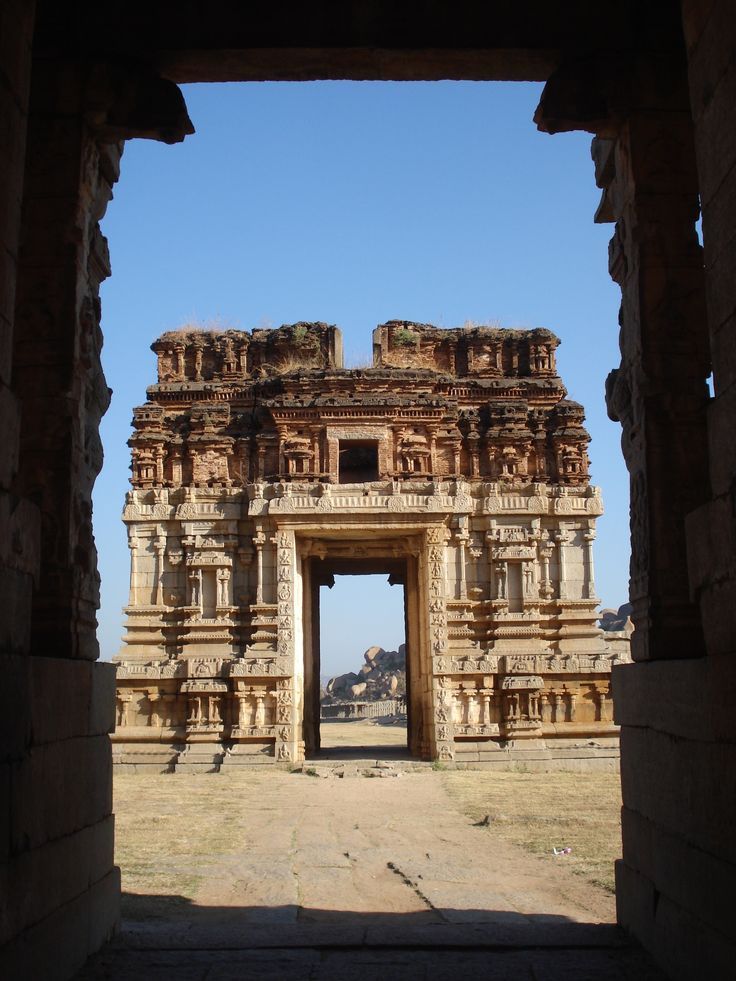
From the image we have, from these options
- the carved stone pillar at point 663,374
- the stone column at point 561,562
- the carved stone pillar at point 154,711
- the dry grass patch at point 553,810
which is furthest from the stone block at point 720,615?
the carved stone pillar at point 154,711

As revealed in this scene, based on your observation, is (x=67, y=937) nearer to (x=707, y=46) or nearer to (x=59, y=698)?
(x=59, y=698)

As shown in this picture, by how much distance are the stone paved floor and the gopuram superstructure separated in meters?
7.21

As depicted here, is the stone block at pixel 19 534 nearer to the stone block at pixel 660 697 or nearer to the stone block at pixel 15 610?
the stone block at pixel 15 610

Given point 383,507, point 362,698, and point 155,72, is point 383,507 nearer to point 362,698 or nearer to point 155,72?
point 155,72

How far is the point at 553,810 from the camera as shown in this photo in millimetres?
12781

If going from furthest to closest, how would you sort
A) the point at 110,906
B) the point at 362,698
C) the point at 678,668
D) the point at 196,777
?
the point at 362,698 → the point at 196,777 → the point at 110,906 → the point at 678,668

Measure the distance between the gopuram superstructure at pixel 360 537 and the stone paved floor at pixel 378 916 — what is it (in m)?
7.21

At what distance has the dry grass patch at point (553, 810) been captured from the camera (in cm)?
949

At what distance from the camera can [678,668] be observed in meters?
4.85

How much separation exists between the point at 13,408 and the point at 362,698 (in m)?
52.0

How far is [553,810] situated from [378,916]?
6.52 m

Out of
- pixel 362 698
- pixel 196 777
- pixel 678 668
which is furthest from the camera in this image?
pixel 362 698

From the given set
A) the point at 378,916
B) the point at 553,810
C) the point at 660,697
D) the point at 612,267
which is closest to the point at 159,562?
the point at 553,810

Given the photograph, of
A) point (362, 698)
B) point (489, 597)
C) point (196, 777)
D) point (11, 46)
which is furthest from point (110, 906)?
point (362, 698)
